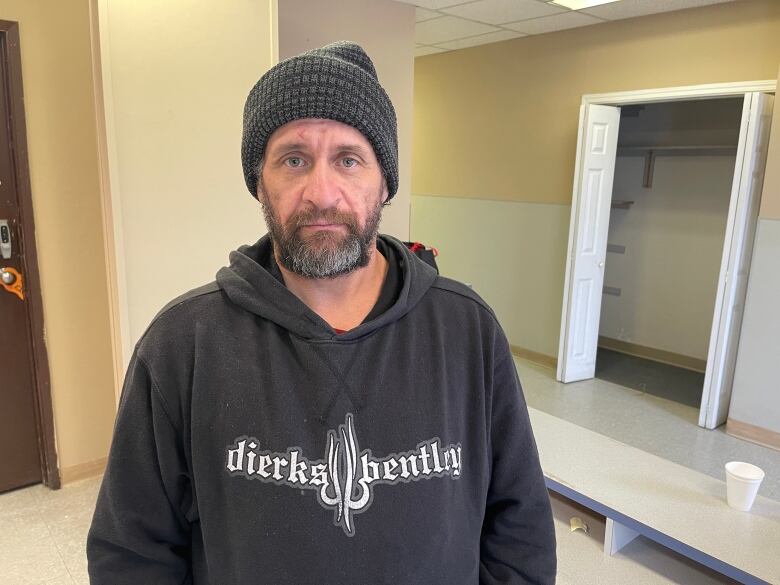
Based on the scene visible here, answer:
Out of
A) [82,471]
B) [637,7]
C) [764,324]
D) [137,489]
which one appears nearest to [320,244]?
[137,489]

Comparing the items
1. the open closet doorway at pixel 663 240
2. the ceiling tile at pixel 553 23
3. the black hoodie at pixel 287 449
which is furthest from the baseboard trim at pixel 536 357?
the black hoodie at pixel 287 449

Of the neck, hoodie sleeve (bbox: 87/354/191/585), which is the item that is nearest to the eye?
the neck

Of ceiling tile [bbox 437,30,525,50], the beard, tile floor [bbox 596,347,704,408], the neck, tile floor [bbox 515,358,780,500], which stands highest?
ceiling tile [bbox 437,30,525,50]

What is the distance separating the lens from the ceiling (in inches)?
140

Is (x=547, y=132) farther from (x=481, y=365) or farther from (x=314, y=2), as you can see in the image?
(x=481, y=365)

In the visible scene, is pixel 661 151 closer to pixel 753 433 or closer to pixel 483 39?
pixel 483 39

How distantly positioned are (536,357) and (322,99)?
4.20 meters

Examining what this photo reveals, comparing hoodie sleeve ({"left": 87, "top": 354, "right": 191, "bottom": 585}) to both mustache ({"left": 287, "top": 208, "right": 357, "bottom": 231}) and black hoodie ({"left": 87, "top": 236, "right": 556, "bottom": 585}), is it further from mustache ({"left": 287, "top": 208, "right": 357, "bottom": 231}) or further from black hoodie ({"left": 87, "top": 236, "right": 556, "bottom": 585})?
mustache ({"left": 287, "top": 208, "right": 357, "bottom": 231})

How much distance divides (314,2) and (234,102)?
1347 mm

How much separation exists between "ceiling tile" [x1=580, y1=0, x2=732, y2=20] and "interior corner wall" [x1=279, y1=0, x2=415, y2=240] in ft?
3.78

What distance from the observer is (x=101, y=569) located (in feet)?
2.88

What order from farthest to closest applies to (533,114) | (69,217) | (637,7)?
(533,114), (637,7), (69,217)

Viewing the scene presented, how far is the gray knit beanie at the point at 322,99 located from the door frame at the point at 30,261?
6.03 feet

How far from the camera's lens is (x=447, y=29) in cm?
425
